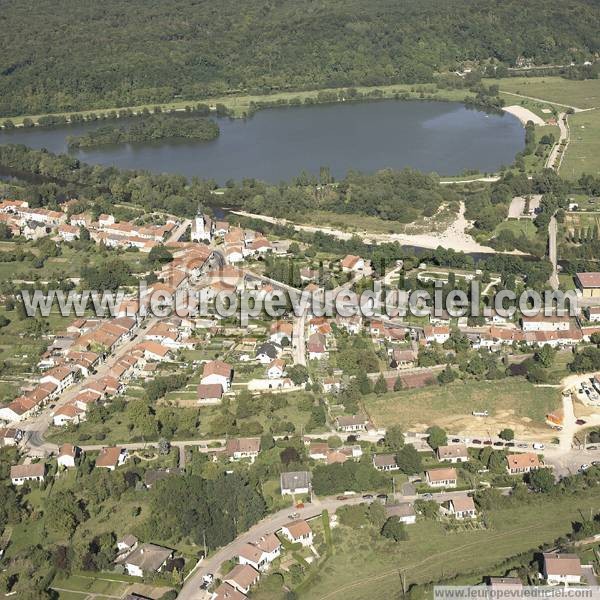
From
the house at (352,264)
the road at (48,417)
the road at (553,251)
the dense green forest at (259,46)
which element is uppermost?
the dense green forest at (259,46)

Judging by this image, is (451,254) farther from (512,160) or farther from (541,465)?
(512,160)

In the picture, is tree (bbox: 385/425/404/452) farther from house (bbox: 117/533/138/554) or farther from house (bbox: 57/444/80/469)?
house (bbox: 57/444/80/469)

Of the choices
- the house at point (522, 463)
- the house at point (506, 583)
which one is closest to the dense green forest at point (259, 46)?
the house at point (522, 463)

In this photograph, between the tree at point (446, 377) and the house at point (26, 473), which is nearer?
the house at point (26, 473)

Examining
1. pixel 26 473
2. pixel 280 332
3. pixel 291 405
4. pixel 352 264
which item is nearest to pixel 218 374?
pixel 291 405

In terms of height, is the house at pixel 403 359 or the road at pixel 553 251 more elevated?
the road at pixel 553 251

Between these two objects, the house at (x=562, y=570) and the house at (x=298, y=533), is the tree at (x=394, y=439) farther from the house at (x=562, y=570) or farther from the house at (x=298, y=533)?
the house at (x=562, y=570)

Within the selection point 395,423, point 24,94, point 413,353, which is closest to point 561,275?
point 413,353
